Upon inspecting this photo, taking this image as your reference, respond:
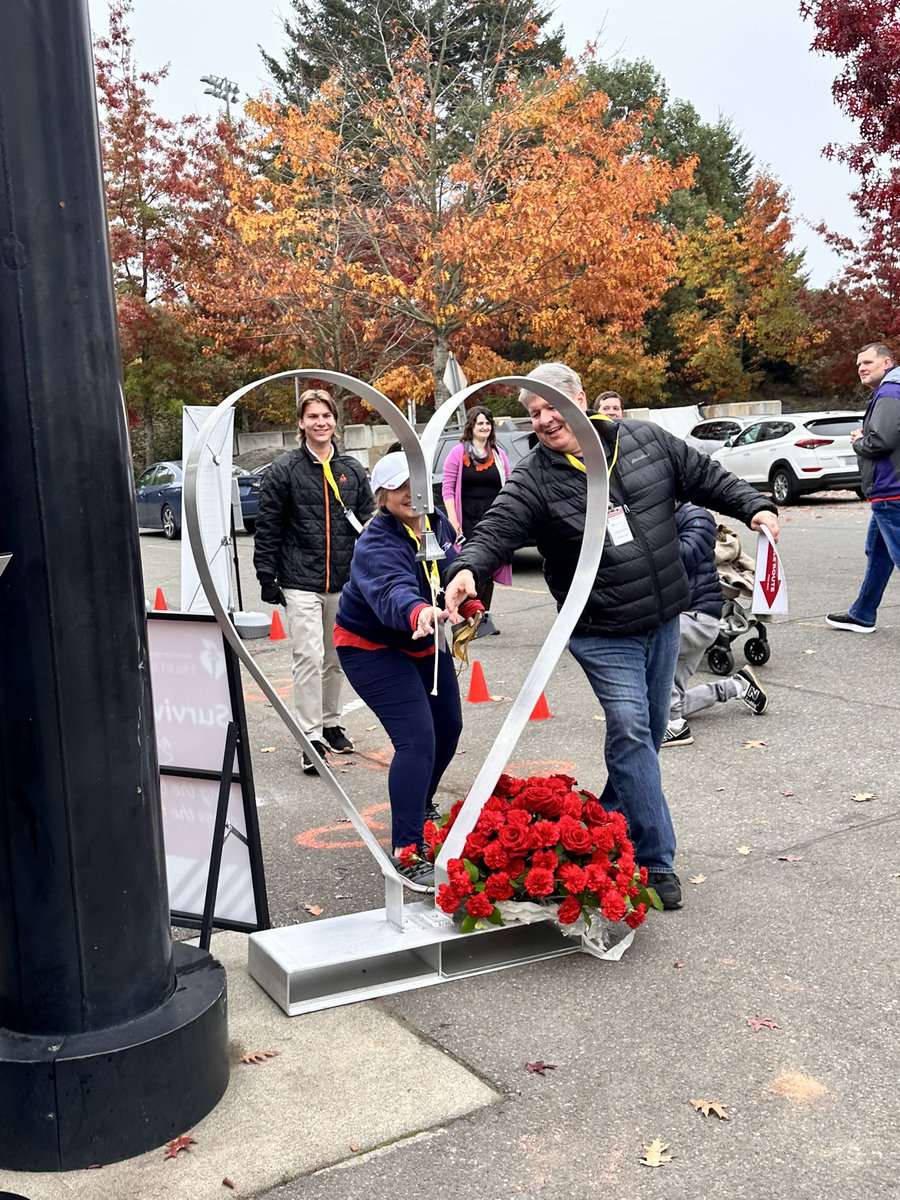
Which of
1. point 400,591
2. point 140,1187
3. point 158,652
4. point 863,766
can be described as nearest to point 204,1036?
point 140,1187

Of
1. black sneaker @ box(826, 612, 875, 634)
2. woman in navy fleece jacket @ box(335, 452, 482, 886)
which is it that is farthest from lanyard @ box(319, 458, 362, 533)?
black sneaker @ box(826, 612, 875, 634)

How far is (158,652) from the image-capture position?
441cm

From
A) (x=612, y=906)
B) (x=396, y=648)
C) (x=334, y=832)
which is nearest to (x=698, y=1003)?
(x=612, y=906)

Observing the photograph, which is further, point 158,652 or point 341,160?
point 341,160

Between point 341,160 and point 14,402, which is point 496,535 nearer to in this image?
point 14,402

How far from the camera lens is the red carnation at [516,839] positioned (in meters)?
4.16

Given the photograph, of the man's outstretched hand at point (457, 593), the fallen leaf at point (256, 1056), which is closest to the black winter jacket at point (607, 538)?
the man's outstretched hand at point (457, 593)

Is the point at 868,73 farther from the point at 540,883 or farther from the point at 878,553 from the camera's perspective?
the point at 540,883

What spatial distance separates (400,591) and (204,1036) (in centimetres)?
187

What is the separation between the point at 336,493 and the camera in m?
7.12

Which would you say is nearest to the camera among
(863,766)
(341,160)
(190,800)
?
(190,800)

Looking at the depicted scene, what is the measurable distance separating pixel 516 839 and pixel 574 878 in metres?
0.23

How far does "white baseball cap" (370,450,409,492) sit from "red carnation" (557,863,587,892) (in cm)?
159

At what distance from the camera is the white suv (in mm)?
21656
